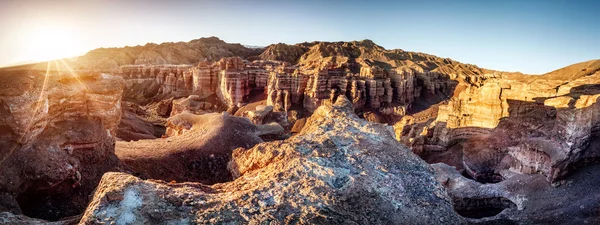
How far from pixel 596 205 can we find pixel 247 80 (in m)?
33.9

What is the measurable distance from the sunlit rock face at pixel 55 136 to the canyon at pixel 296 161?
36mm

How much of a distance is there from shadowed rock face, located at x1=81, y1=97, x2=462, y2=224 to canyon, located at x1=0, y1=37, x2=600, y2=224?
0.08 feet

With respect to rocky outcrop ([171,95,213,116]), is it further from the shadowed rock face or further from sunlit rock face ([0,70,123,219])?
the shadowed rock face

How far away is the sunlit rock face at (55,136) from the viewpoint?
26.7 feet

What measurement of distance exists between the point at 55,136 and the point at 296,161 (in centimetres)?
807

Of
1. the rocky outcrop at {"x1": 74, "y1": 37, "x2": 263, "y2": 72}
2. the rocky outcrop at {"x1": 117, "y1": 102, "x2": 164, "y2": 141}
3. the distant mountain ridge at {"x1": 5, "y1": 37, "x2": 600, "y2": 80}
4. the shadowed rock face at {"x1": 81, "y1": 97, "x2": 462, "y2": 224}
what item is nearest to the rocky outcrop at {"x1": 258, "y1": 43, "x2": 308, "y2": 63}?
the distant mountain ridge at {"x1": 5, "y1": 37, "x2": 600, "y2": 80}

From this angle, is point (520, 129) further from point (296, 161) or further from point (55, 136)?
point (55, 136)

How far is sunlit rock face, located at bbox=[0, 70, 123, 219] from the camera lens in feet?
26.7

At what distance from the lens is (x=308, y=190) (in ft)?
17.5

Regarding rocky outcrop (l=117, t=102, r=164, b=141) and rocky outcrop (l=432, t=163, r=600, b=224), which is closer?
rocky outcrop (l=432, t=163, r=600, b=224)

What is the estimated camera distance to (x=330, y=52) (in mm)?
72125

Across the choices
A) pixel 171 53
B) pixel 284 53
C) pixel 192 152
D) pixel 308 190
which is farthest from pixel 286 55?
pixel 308 190

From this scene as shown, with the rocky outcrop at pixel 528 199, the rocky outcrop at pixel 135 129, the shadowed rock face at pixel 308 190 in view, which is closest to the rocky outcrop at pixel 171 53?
the rocky outcrop at pixel 135 129

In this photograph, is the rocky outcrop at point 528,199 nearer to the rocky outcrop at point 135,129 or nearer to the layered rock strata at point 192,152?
the layered rock strata at point 192,152
